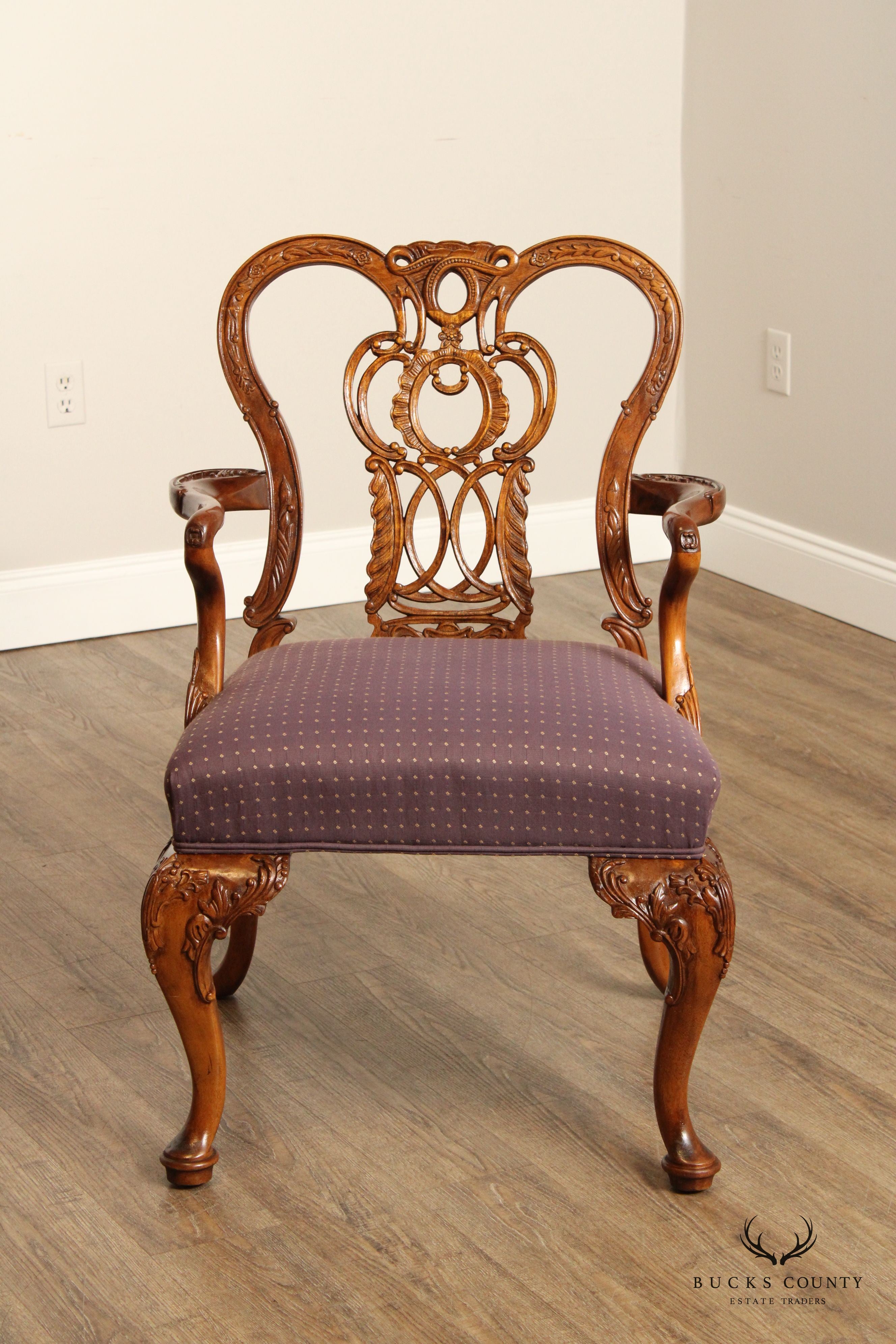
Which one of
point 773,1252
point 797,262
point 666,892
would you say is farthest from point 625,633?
point 797,262

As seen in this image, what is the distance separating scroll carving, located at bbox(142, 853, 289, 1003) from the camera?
4.75 ft

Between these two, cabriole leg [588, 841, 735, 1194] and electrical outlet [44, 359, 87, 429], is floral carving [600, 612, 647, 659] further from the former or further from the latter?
electrical outlet [44, 359, 87, 429]

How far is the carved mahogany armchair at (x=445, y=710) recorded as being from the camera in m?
1.42

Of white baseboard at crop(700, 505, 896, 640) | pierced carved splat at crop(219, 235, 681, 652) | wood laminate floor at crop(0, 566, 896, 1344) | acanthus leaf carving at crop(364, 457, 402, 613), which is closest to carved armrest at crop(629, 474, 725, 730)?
pierced carved splat at crop(219, 235, 681, 652)

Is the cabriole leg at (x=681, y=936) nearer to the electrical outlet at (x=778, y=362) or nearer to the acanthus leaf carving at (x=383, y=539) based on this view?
the acanthus leaf carving at (x=383, y=539)

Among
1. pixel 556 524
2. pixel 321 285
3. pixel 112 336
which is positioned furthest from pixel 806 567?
pixel 112 336

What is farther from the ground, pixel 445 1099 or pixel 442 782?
pixel 442 782

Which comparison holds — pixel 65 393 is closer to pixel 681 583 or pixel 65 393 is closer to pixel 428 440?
pixel 428 440

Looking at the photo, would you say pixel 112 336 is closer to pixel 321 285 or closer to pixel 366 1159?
pixel 321 285

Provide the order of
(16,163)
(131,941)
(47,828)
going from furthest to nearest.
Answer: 1. (16,163)
2. (47,828)
3. (131,941)

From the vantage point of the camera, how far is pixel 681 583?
5.16 feet

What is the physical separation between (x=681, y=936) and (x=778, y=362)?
225 centimetres

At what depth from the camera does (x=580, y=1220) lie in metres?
1.47

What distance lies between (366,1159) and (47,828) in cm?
98
